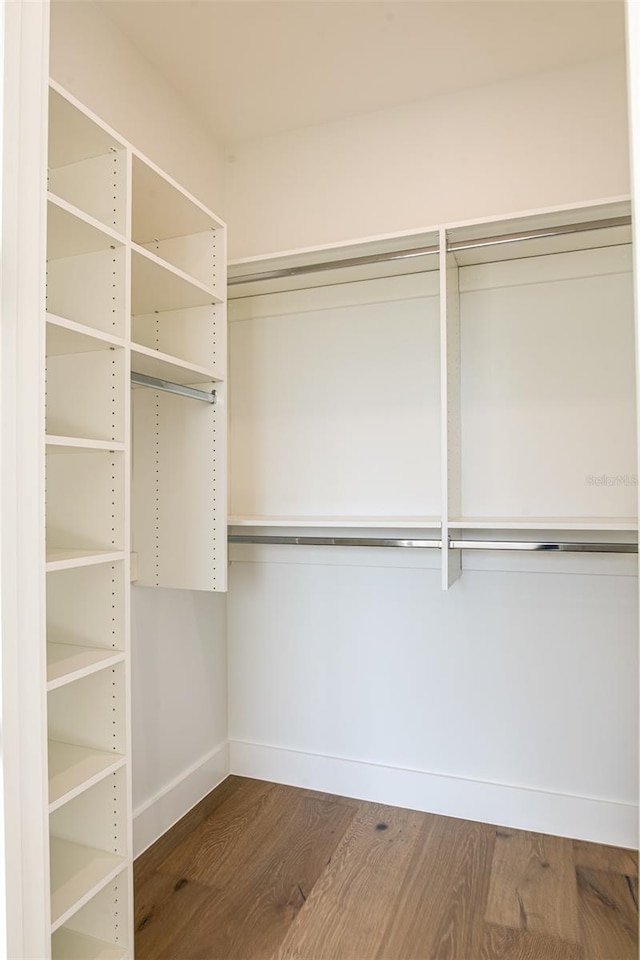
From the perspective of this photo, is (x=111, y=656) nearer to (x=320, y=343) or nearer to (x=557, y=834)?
(x=320, y=343)

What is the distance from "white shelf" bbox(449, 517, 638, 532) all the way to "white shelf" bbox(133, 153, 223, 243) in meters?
1.27

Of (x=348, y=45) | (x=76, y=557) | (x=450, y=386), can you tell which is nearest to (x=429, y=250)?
(x=450, y=386)

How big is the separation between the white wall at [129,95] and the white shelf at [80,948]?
2.27 metres

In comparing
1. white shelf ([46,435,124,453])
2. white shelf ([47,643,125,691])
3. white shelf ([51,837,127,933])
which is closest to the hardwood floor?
white shelf ([51,837,127,933])

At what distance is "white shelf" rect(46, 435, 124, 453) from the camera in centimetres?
132

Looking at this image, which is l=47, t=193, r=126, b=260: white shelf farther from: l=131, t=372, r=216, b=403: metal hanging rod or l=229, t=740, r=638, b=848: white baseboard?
l=229, t=740, r=638, b=848: white baseboard

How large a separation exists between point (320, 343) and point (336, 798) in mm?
1790

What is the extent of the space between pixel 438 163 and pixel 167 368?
51.8 inches

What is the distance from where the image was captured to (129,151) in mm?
1537

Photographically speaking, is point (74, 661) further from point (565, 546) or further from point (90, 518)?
point (565, 546)

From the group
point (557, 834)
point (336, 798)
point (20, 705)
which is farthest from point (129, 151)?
point (557, 834)

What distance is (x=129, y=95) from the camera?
6.79 feet

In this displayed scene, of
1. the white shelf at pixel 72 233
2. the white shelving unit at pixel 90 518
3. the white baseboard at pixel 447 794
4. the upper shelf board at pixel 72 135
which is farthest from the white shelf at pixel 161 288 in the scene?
the white baseboard at pixel 447 794

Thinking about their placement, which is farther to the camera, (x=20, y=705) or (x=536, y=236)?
(x=536, y=236)
